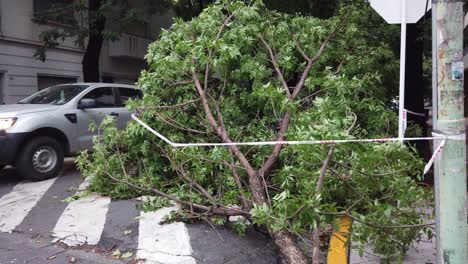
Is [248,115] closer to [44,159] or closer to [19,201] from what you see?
[19,201]

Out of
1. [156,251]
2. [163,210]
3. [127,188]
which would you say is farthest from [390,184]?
[127,188]

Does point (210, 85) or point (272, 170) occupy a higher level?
point (210, 85)

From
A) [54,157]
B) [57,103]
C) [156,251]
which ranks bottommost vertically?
[156,251]

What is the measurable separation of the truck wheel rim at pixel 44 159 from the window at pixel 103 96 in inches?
52.8

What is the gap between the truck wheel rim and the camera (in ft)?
25.8

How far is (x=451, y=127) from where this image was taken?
2.97 metres

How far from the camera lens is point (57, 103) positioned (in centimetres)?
866

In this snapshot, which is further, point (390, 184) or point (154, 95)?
point (154, 95)

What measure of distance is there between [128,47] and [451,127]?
21.2 m

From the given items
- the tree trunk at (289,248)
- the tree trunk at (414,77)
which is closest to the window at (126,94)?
the tree trunk at (414,77)

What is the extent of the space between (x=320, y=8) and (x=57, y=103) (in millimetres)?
6562

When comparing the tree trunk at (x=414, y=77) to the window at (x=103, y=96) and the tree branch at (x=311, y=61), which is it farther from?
the window at (x=103, y=96)

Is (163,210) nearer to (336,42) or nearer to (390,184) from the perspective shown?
(390,184)

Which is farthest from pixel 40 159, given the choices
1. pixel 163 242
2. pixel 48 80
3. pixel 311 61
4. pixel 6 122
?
pixel 48 80
